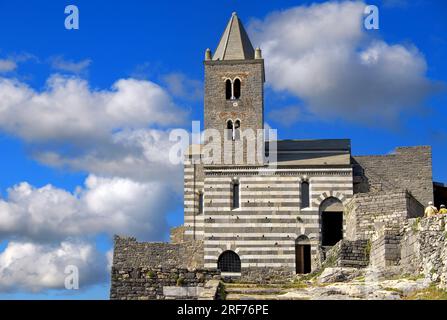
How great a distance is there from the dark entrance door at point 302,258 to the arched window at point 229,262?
10.9ft

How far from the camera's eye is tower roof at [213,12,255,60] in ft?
175

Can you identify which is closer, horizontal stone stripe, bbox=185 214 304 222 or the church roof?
horizontal stone stripe, bbox=185 214 304 222

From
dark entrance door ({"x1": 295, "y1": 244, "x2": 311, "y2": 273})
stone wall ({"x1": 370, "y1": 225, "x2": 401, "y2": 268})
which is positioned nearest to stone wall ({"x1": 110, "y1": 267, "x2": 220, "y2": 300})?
stone wall ({"x1": 370, "y1": 225, "x2": 401, "y2": 268})

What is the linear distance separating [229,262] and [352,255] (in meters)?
15.9

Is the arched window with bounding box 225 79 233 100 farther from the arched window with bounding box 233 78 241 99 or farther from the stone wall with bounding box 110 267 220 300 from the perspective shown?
the stone wall with bounding box 110 267 220 300

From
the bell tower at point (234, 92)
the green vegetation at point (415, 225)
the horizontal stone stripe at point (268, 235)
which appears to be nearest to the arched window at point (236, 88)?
the bell tower at point (234, 92)

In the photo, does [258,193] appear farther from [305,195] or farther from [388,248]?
[388,248]

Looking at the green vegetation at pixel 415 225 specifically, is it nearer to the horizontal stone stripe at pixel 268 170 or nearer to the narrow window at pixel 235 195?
the horizontal stone stripe at pixel 268 170

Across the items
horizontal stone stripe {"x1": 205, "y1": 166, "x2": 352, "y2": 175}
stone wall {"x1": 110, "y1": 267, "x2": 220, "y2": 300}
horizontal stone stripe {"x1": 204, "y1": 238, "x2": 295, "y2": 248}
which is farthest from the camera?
horizontal stone stripe {"x1": 205, "y1": 166, "x2": 352, "y2": 175}

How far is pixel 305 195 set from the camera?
4928 cm
